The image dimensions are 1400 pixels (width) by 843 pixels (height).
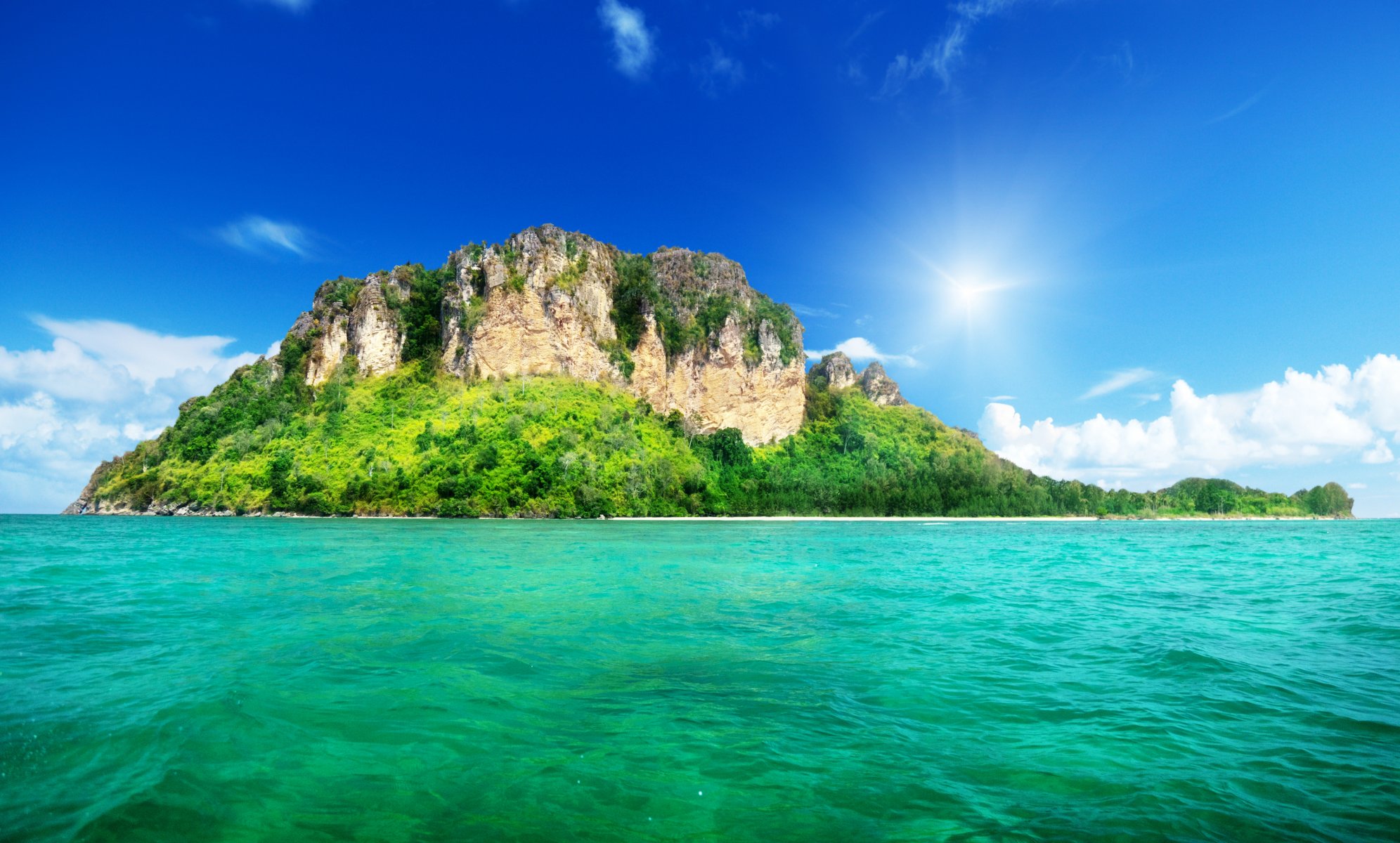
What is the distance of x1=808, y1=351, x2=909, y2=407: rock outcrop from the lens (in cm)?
19112

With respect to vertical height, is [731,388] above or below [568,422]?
above

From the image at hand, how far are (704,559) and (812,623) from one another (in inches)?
695

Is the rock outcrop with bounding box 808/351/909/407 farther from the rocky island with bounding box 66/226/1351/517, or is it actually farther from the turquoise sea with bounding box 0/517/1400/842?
the turquoise sea with bounding box 0/517/1400/842

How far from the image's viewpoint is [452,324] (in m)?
132

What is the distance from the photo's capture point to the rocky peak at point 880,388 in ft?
626

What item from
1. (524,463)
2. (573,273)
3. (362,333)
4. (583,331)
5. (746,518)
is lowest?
(746,518)

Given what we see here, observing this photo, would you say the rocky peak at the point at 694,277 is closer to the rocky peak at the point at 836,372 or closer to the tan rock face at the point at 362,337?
the rocky peak at the point at 836,372

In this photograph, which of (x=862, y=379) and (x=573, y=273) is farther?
(x=862, y=379)

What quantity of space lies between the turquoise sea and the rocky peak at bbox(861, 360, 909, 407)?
582 ft

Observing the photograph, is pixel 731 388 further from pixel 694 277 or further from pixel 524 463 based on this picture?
pixel 524 463

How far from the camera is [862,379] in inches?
7736

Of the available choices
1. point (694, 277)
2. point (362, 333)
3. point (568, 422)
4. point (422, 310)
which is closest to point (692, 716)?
point (568, 422)

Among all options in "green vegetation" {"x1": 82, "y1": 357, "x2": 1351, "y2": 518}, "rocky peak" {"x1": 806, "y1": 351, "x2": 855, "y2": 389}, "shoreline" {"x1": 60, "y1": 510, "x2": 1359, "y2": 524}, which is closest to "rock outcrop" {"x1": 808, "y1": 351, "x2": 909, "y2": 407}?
"rocky peak" {"x1": 806, "y1": 351, "x2": 855, "y2": 389}

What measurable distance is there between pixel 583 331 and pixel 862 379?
99.4 metres
